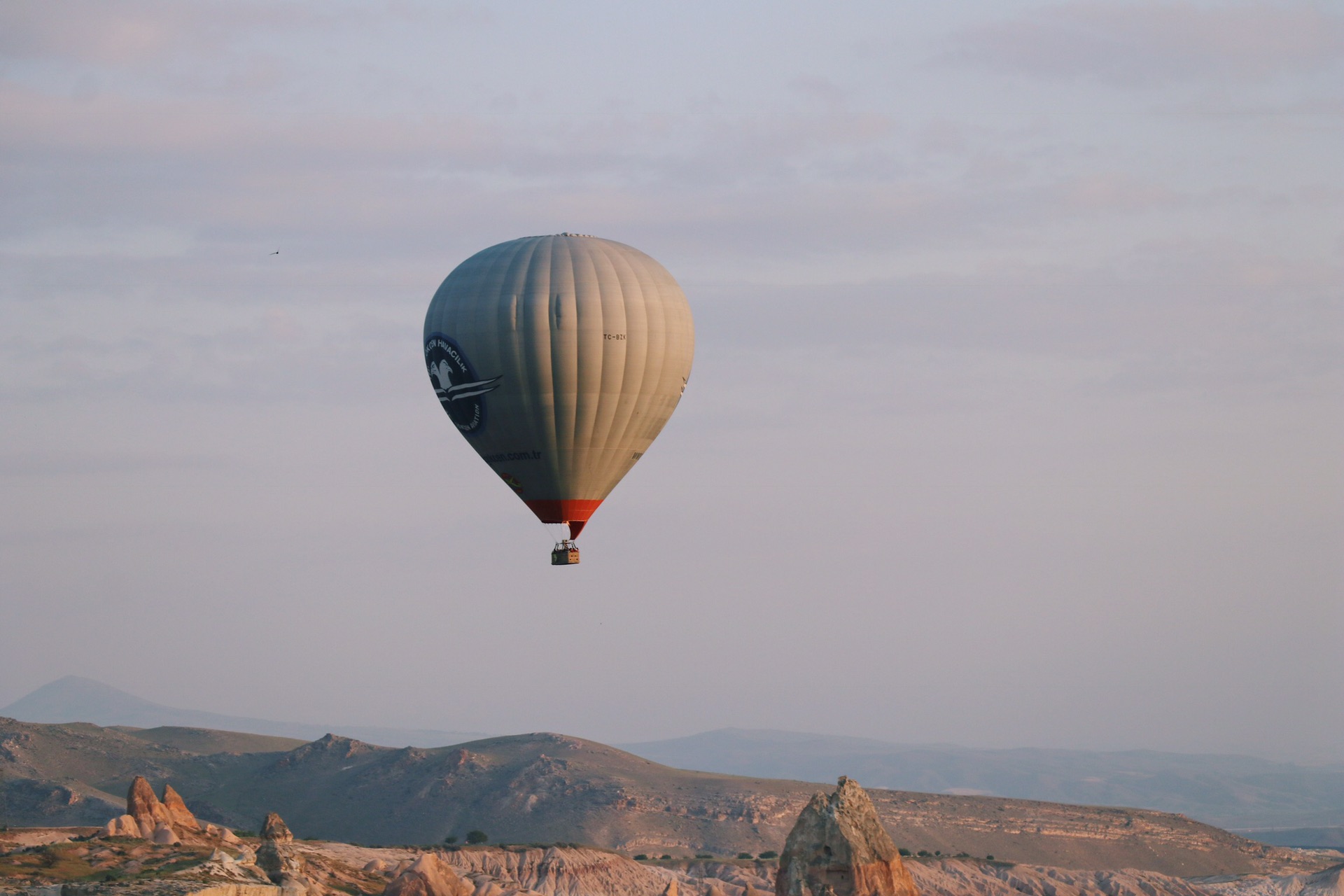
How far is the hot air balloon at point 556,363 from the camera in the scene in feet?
318

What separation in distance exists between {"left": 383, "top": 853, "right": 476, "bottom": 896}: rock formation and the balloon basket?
19215 mm

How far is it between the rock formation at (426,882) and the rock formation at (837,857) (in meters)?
19.3

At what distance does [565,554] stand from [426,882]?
2069 centimetres

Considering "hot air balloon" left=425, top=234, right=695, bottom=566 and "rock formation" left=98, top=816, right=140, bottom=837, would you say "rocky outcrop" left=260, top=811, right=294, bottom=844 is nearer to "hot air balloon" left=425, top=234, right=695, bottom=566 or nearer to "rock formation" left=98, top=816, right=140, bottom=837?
"rock formation" left=98, top=816, right=140, bottom=837

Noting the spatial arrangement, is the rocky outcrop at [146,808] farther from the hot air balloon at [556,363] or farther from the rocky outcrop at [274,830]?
the hot air balloon at [556,363]

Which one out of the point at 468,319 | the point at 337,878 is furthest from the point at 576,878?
the point at 468,319

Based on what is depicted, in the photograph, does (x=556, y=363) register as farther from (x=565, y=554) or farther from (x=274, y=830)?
(x=274, y=830)

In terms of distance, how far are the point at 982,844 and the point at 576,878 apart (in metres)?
78.2

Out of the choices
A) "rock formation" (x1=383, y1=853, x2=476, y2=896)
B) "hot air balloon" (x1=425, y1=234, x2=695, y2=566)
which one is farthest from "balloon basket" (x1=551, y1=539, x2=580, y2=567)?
"rock formation" (x1=383, y1=853, x2=476, y2=896)

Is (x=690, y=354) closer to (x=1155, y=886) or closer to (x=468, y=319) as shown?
(x=468, y=319)

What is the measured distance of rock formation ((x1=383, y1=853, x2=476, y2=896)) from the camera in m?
97.5

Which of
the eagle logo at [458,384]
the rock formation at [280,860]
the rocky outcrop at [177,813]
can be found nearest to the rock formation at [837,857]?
the rock formation at [280,860]

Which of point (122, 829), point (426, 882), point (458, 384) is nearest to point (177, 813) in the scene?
point (122, 829)

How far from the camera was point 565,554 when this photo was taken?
323 ft
